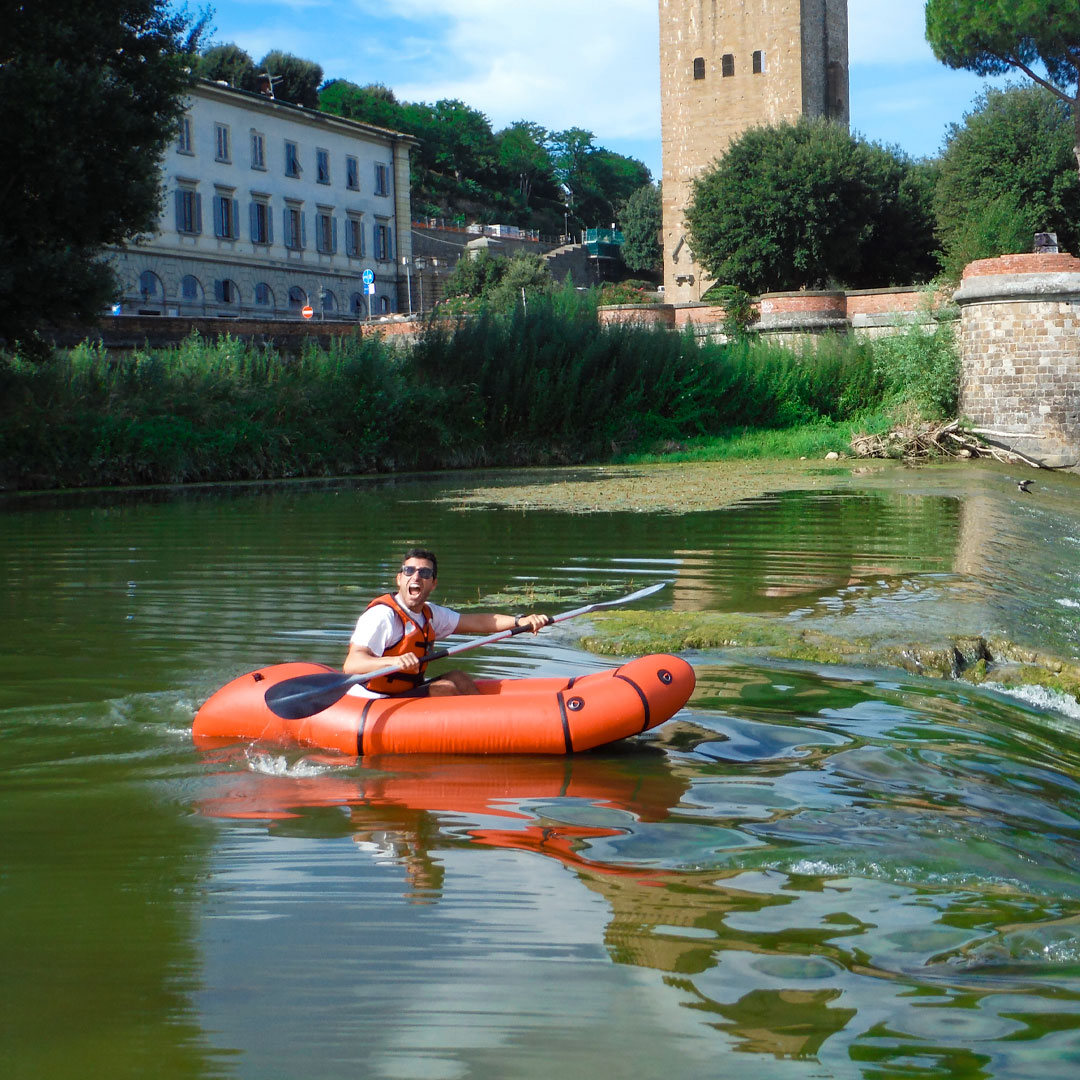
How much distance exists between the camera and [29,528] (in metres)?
14.8

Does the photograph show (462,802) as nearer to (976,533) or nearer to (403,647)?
(403,647)

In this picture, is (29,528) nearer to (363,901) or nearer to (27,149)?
(27,149)

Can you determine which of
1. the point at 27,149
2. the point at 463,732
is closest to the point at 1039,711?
the point at 463,732

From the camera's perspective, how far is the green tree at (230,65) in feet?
185

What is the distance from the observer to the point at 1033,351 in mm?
23219

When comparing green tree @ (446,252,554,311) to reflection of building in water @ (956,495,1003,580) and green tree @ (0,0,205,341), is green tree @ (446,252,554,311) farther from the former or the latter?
reflection of building in water @ (956,495,1003,580)

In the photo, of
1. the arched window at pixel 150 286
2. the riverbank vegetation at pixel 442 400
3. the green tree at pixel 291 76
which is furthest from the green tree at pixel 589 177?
the riverbank vegetation at pixel 442 400

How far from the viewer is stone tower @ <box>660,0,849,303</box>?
43.4 meters

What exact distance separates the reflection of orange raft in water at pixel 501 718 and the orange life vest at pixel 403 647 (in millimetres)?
284

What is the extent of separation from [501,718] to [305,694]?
919mm

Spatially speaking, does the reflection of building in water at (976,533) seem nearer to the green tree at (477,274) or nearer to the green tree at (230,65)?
the green tree at (477,274)

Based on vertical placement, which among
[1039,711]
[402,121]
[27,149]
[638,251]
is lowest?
[1039,711]

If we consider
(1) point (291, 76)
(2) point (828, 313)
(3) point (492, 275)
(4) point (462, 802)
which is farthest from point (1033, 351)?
(1) point (291, 76)

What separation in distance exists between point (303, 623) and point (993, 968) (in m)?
5.86
